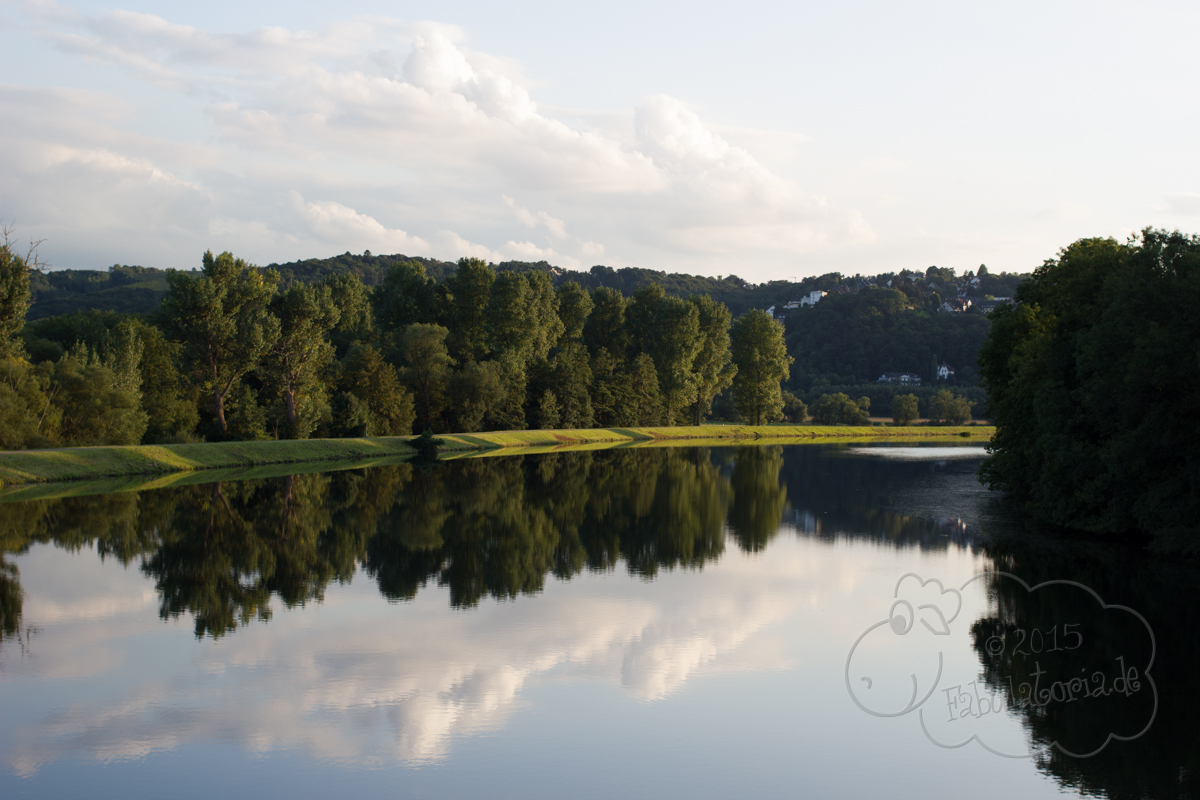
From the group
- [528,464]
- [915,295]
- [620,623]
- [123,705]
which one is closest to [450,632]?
[620,623]

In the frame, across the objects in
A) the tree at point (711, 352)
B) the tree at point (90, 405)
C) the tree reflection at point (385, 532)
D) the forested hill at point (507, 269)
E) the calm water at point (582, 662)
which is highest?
the forested hill at point (507, 269)

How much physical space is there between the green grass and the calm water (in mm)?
12859

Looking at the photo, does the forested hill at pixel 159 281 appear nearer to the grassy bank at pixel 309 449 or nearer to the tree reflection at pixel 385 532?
the grassy bank at pixel 309 449

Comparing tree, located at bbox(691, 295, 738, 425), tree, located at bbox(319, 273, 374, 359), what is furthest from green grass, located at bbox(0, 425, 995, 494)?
tree, located at bbox(319, 273, 374, 359)

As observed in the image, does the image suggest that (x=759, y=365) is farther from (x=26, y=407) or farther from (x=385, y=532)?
(x=385, y=532)

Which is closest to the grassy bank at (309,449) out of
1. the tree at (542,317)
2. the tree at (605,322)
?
the tree at (542,317)

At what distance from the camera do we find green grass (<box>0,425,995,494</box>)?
3625 cm

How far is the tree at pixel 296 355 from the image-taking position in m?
54.5

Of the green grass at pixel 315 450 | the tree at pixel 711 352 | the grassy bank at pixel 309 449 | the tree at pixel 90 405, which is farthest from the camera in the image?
the tree at pixel 711 352

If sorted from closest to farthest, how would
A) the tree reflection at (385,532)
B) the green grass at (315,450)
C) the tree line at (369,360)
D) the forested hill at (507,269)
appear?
the tree reflection at (385,532) → the green grass at (315,450) → the tree line at (369,360) → the forested hill at (507,269)

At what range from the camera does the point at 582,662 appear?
12.3 metres

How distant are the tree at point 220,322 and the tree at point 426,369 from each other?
1515 cm

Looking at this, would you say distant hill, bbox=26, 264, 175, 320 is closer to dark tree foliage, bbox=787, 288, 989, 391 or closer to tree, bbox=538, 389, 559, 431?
tree, bbox=538, 389, 559, 431

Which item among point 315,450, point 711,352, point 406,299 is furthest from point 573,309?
point 315,450
